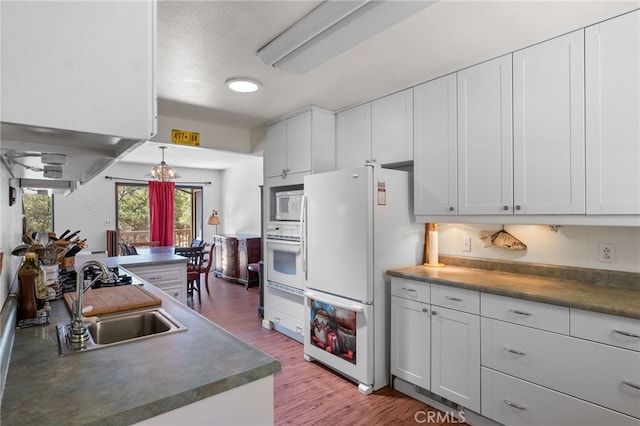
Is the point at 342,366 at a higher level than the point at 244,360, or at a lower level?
lower

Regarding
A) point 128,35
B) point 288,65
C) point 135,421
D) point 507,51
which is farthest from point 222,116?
point 135,421

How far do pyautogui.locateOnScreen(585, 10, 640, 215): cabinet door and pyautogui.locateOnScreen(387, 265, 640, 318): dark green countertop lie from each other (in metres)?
0.45

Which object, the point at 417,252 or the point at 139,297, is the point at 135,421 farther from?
the point at 417,252

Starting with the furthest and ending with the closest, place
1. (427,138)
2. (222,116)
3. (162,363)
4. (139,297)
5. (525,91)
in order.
→ (222,116)
(427,138)
(525,91)
(139,297)
(162,363)

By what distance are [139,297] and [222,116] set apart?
2210mm

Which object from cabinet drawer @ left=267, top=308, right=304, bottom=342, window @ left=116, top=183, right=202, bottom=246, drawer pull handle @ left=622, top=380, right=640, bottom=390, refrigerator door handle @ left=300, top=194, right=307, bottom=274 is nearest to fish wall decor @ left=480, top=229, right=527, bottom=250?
drawer pull handle @ left=622, top=380, right=640, bottom=390

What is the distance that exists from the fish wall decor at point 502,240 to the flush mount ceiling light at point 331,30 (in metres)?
1.66

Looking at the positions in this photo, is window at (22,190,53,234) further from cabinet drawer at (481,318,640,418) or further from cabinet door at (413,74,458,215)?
cabinet drawer at (481,318,640,418)

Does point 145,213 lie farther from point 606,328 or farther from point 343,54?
point 606,328

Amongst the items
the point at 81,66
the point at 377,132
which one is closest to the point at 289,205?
the point at 377,132

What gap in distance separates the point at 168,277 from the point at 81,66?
9.19ft

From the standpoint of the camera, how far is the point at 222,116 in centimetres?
348

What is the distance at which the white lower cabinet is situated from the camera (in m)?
3.12

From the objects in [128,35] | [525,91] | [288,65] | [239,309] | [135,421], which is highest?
[288,65]
